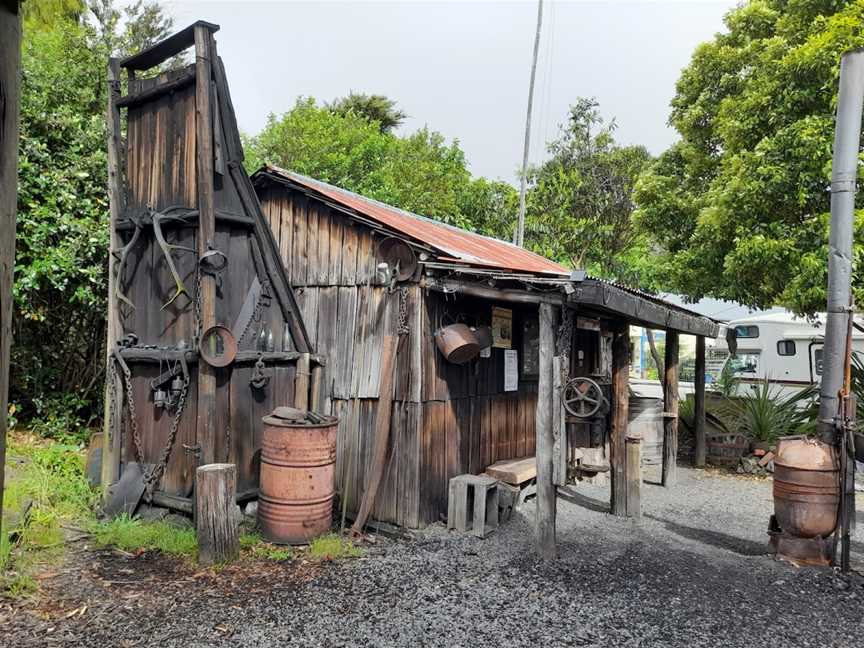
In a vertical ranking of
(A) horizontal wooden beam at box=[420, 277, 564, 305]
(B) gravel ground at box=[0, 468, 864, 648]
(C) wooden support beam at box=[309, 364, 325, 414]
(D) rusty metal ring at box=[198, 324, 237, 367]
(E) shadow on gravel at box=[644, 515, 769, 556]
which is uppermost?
(A) horizontal wooden beam at box=[420, 277, 564, 305]

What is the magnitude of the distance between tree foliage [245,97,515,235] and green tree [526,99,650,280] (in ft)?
6.23

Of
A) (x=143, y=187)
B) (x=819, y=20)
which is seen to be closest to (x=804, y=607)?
(x=143, y=187)

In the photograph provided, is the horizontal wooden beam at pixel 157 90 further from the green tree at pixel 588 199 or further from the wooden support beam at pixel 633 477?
the green tree at pixel 588 199

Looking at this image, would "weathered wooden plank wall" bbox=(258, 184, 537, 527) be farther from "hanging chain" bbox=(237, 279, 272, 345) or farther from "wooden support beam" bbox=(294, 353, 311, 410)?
"hanging chain" bbox=(237, 279, 272, 345)

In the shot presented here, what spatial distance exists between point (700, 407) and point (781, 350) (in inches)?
266

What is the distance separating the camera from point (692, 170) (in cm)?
1165

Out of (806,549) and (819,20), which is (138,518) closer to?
(806,549)

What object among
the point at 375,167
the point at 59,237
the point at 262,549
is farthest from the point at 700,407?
the point at 375,167

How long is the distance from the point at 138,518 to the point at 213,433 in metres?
1.17

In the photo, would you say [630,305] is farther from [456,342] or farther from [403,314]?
[403,314]

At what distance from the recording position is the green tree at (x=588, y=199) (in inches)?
645

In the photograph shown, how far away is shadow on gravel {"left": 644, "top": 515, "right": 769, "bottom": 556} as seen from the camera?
5613 mm

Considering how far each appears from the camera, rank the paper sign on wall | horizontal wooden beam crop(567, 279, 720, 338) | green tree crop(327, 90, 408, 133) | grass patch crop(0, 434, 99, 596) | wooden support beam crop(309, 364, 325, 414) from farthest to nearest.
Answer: green tree crop(327, 90, 408, 133)
the paper sign on wall
wooden support beam crop(309, 364, 325, 414)
horizontal wooden beam crop(567, 279, 720, 338)
grass patch crop(0, 434, 99, 596)

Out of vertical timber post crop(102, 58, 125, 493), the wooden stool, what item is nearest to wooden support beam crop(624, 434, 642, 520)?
the wooden stool
